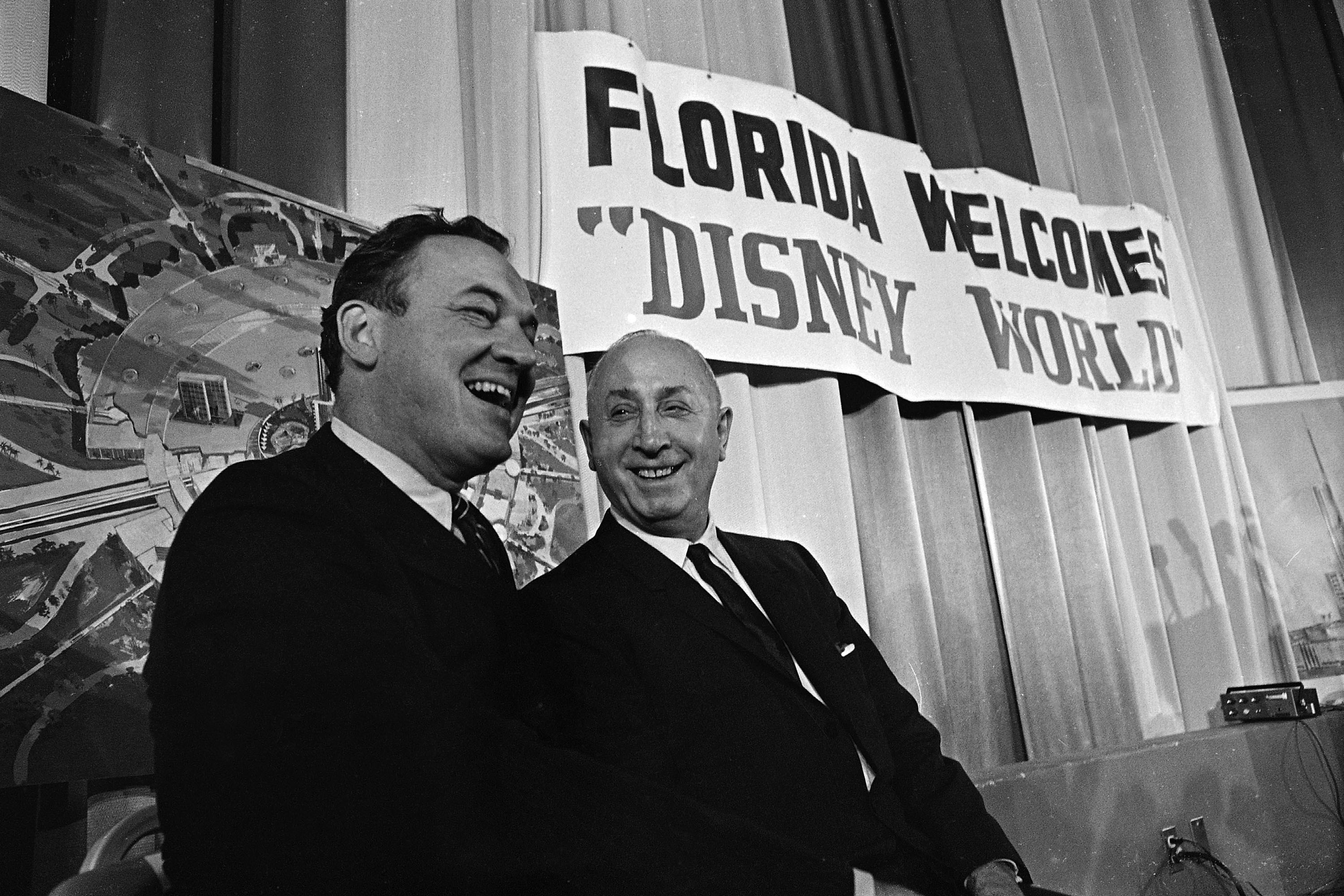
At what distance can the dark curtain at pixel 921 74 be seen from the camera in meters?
2.72

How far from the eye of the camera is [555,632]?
134cm

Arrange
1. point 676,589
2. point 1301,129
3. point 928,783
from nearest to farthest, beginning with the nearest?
point 676,589, point 928,783, point 1301,129

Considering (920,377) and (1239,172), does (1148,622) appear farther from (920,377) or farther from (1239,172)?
(1239,172)

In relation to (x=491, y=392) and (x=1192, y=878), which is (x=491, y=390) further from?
(x=1192, y=878)

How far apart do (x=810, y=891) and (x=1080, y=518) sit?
1.95 metres

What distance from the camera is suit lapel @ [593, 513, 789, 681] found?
1.40 meters

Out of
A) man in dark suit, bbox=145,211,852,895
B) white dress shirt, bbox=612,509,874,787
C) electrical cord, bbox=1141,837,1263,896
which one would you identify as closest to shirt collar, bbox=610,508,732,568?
white dress shirt, bbox=612,509,874,787

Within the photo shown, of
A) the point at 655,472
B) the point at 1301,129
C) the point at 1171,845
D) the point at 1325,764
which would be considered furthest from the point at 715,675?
the point at 1301,129

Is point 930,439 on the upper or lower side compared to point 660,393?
upper

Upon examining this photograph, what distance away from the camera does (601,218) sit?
2059mm

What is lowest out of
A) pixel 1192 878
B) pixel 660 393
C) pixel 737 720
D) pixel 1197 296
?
pixel 1192 878

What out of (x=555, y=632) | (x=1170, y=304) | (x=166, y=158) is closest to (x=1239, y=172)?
(x=1170, y=304)

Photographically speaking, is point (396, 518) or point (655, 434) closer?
point (396, 518)

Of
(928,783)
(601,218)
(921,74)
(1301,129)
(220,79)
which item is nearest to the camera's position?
(928,783)
